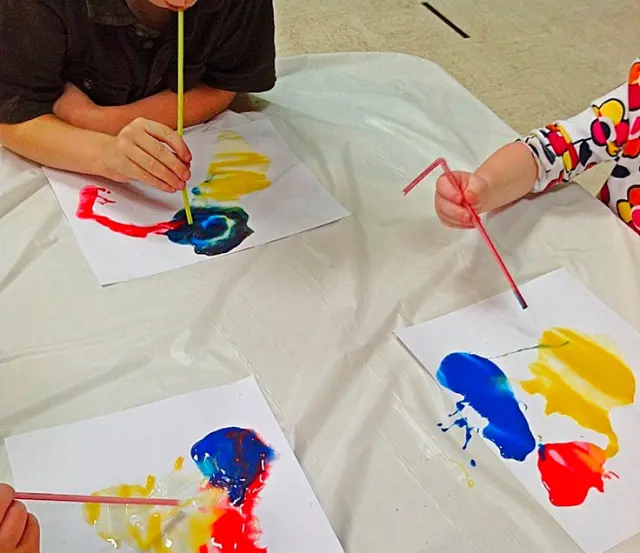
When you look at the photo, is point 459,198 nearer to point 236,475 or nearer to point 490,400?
point 490,400

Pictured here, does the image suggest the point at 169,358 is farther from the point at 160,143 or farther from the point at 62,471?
the point at 160,143

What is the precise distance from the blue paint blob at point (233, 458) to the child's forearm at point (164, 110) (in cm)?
43

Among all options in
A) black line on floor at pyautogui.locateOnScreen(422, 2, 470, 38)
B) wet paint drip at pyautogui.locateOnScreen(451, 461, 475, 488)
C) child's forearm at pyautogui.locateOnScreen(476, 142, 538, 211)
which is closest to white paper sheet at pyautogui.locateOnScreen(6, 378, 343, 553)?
wet paint drip at pyautogui.locateOnScreen(451, 461, 475, 488)

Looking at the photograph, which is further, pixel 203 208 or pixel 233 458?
pixel 203 208

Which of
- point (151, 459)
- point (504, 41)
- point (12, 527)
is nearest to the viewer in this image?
point (12, 527)

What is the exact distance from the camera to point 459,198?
0.79m

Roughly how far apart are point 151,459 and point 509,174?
47 cm

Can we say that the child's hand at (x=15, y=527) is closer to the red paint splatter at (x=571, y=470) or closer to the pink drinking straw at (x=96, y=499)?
the pink drinking straw at (x=96, y=499)

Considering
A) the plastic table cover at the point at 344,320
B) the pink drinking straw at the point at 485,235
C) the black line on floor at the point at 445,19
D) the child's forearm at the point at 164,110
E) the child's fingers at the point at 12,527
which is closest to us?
the child's fingers at the point at 12,527

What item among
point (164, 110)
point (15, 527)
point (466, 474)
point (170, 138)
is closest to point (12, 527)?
point (15, 527)

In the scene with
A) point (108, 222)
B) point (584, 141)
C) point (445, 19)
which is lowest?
point (445, 19)

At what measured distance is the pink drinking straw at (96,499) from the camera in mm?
529

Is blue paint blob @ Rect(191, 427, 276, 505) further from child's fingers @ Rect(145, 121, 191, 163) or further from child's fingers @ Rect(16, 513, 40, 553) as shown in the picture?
child's fingers @ Rect(145, 121, 191, 163)

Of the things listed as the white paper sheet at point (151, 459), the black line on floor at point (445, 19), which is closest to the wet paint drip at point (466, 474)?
the white paper sheet at point (151, 459)
